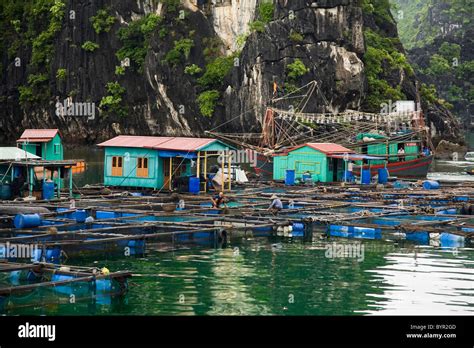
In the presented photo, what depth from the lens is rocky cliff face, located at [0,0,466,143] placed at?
84.9 m

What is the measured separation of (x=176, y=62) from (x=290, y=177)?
43.0m

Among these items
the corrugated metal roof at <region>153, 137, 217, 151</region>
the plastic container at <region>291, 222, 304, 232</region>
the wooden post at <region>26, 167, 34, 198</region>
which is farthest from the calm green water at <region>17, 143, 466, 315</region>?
the wooden post at <region>26, 167, 34, 198</region>

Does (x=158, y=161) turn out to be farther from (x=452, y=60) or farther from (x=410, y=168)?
(x=452, y=60)

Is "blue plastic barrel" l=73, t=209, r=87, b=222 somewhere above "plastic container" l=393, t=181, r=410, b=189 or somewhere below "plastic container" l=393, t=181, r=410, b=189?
below

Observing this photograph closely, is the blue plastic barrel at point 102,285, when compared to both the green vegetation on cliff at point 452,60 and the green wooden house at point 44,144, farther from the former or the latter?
the green vegetation on cliff at point 452,60

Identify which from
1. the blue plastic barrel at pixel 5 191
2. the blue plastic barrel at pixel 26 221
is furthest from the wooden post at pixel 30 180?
the blue plastic barrel at pixel 26 221

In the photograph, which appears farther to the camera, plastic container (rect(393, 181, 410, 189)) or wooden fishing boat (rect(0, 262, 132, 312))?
plastic container (rect(393, 181, 410, 189))

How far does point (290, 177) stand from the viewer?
171 ft

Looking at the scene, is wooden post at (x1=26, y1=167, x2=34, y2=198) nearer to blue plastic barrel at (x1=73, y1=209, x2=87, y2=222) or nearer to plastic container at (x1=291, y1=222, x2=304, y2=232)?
blue plastic barrel at (x1=73, y1=209, x2=87, y2=222)

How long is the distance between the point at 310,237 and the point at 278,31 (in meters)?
52.8

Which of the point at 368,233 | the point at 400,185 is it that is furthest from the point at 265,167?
the point at 368,233

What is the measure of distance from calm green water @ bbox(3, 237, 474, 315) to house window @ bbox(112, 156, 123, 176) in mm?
15845

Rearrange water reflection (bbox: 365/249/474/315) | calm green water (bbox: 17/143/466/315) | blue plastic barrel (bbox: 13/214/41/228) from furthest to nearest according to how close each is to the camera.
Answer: blue plastic barrel (bbox: 13/214/41/228), water reflection (bbox: 365/249/474/315), calm green water (bbox: 17/143/466/315)
